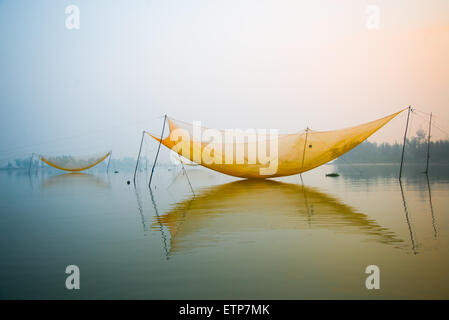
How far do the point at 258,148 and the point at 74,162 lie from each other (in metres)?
→ 28.1

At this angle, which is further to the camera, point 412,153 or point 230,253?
point 412,153

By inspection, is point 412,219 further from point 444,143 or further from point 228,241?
point 444,143

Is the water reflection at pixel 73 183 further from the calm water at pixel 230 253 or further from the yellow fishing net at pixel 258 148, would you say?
the calm water at pixel 230 253

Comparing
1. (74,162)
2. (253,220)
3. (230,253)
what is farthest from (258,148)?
(74,162)

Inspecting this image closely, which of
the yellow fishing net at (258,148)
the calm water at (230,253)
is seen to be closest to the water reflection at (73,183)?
the yellow fishing net at (258,148)

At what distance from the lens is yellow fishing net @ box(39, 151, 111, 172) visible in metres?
37.0

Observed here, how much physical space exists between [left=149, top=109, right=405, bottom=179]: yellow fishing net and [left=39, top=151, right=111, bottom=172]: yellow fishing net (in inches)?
852

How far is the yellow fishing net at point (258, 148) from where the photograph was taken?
1677cm

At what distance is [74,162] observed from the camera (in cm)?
3991

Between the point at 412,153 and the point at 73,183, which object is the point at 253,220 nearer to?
the point at 73,183

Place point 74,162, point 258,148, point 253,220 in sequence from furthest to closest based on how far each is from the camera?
Result: point 74,162
point 258,148
point 253,220
